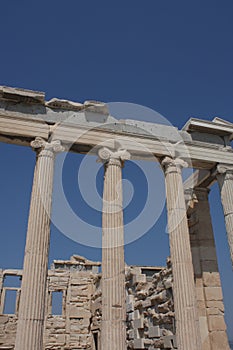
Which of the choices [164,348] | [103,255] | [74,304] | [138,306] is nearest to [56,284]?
[74,304]

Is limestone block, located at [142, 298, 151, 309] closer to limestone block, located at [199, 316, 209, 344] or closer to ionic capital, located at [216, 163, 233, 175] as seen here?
limestone block, located at [199, 316, 209, 344]

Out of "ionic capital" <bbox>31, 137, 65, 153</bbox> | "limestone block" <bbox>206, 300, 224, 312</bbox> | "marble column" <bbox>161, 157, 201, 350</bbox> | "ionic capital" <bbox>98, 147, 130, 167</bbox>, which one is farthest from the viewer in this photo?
"limestone block" <bbox>206, 300, 224, 312</bbox>

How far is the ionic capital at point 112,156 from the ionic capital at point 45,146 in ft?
5.32

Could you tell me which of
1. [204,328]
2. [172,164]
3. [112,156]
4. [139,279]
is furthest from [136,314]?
[112,156]

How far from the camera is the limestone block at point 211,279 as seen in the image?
15.0m

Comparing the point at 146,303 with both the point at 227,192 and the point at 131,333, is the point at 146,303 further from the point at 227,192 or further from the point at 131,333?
the point at 227,192

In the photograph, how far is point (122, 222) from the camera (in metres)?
12.3

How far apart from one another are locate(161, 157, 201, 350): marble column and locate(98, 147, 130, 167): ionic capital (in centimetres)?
170

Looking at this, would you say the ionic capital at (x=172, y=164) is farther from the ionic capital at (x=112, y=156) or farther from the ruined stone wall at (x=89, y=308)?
the ruined stone wall at (x=89, y=308)

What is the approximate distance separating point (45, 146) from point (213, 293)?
9212mm

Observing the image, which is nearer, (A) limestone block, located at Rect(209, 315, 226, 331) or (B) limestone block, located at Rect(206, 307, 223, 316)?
(A) limestone block, located at Rect(209, 315, 226, 331)

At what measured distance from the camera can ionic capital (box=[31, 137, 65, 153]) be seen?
12.5 metres

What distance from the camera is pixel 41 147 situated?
40.9 ft

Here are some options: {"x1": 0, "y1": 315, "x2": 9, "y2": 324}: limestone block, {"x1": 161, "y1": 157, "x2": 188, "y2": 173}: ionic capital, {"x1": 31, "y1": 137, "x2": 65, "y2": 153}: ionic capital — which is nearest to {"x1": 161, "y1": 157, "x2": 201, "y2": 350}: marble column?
{"x1": 161, "y1": 157, "x2": 188, "y2": 173}: ionic capital
